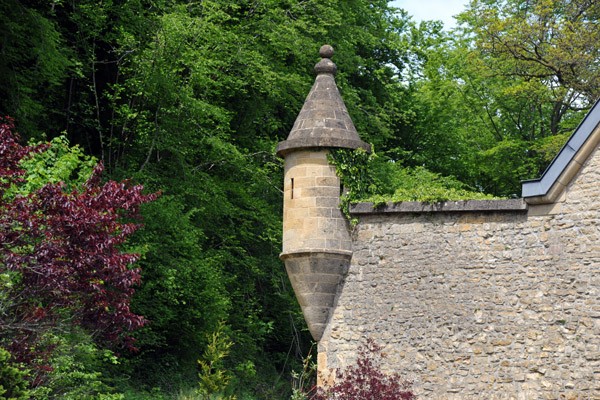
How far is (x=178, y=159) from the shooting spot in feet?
58.1

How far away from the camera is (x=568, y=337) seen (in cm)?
1049

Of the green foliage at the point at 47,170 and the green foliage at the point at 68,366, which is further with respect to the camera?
the green foliage at the point at 47,170

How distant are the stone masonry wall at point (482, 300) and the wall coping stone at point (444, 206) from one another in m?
0.08

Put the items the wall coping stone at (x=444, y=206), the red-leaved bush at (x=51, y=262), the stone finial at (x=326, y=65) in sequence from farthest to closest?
the stone finial at (x=326, y=65) < the wall coping stone at (x=444, y=206) < the red-leaved bush at (x=51, y=262)

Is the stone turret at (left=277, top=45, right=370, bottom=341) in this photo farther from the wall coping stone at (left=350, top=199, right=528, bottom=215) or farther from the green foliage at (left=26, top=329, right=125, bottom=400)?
the green foliage at (left=26, top=329, right=125, bottom=400)

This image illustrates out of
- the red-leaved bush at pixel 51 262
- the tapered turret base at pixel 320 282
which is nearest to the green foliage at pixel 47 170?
the red-leaved bush at pixel 51 262

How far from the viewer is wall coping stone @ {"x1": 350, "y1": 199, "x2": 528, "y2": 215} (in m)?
11.2

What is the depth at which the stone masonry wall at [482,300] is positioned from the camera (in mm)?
10516

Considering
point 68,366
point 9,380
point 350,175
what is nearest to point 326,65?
point 350,175

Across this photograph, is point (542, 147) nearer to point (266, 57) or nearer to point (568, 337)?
point (266, 57)

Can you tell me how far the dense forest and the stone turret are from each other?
1624 mm

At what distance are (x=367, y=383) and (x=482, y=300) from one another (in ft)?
6.46

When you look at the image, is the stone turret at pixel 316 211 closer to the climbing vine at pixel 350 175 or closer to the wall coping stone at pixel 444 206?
the climbing vine at pixel 350 175

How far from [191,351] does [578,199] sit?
31.3 ft
